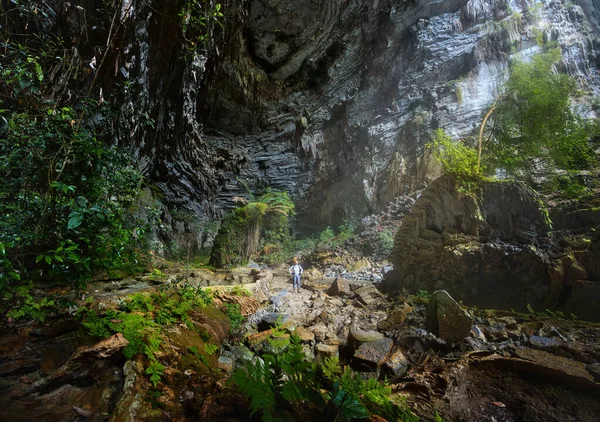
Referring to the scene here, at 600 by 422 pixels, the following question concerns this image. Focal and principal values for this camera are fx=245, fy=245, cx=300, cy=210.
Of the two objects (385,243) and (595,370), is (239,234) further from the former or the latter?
(595,370)

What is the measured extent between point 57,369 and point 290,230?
14930mm

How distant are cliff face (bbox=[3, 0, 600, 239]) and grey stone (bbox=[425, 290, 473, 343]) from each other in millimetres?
9672

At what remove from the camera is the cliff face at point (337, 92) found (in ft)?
37.3

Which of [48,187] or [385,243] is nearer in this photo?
[48,187]

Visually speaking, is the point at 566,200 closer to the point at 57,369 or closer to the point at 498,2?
the point at 57,369

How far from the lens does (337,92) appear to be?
15.5m

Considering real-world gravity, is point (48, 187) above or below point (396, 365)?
above

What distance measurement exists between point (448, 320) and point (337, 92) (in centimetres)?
1510

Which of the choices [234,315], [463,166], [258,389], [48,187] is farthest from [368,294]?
[48,187]

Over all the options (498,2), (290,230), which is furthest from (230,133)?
(498,2)

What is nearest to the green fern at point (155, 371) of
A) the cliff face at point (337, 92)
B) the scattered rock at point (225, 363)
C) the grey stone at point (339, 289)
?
the scattered rock at point (225, 363)

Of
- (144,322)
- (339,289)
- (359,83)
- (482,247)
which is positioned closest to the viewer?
(144,322)

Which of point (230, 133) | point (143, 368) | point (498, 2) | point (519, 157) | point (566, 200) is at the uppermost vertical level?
point (498, 2)

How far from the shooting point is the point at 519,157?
6.28 metres
